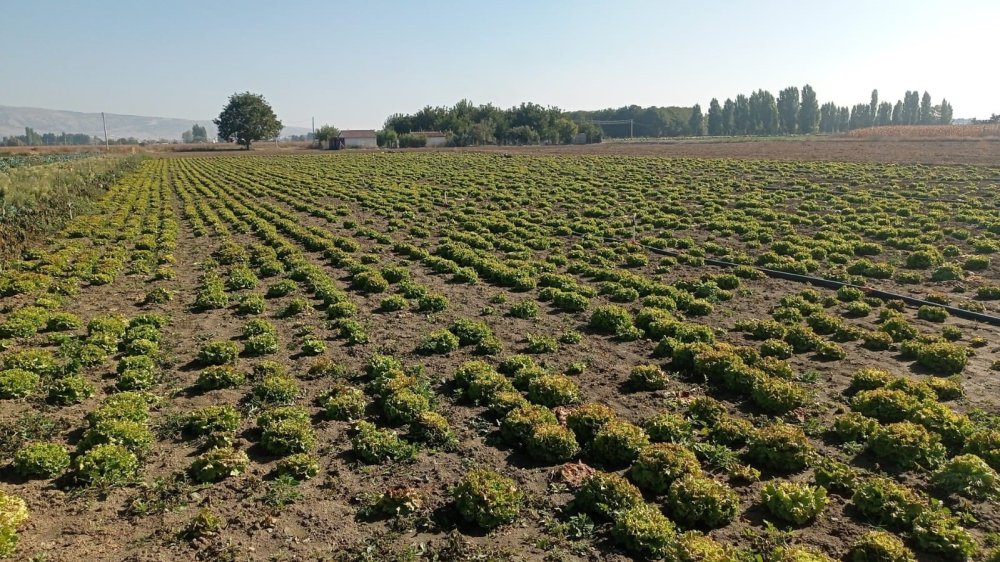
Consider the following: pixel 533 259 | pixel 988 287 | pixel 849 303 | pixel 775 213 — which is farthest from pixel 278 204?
pixel 988 287

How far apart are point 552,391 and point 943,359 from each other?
30.0ft

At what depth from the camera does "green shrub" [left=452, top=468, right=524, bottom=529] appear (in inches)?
309

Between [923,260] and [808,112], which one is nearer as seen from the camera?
[923,260]

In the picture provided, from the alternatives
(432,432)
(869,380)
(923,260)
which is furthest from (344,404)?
(923,260)

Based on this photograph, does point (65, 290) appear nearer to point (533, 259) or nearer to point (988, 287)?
point (533, 259)

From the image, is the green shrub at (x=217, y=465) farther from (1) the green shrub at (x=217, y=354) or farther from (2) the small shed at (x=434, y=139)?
(2) the small shed at (x=434, y=139)

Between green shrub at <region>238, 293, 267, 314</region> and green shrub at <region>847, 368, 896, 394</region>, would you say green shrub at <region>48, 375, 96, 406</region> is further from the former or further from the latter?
green shrub at <region>847, 368, 896, 394</region>

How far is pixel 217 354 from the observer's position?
13.3 m

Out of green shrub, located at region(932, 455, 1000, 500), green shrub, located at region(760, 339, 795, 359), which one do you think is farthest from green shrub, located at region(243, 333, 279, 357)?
green shrub, located at region(932, 455, 1000, 500)

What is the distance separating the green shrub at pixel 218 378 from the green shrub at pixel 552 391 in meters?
6.33

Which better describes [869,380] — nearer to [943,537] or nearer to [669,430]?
[669,430]

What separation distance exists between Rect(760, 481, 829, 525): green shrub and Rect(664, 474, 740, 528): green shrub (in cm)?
50

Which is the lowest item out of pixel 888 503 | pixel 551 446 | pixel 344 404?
pixel 888 503

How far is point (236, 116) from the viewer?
145 m
